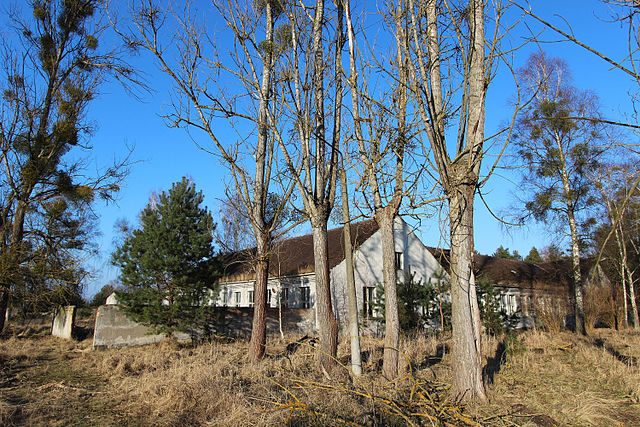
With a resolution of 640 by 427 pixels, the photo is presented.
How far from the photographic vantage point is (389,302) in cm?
828

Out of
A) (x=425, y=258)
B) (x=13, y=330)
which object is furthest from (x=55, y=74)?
(x=425, y=258)

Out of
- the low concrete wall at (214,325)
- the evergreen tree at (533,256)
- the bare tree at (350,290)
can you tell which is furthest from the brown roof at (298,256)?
the evergreen tree at (533,256)

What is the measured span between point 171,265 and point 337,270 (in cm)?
853

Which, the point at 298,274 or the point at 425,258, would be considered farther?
the point at 425,258

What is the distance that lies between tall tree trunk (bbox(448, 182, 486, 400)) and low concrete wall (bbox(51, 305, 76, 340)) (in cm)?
1581

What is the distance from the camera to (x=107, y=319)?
1531 centimetres

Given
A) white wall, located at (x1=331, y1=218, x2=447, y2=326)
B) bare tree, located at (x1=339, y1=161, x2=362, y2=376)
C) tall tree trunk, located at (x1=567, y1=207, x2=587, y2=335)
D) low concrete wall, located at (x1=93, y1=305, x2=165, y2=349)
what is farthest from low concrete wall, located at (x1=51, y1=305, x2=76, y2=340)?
tall tree trunk, located at (x1=567, y1=207, x2=587, y2=335)

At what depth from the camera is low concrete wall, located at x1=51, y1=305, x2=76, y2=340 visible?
17.4 meters

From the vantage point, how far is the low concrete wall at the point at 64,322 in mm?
17391

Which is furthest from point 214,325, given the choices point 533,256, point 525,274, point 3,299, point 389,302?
point 533,256

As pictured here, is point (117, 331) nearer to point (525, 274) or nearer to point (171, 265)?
point (171, 265)

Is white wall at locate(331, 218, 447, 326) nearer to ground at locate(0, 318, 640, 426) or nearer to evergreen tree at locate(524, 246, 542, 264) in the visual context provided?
ground at locate(0, 318, 640, 426)

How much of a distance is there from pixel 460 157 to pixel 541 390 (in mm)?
4076

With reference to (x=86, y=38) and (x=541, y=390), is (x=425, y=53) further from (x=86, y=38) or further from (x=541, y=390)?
(x=86, y=38)
